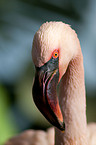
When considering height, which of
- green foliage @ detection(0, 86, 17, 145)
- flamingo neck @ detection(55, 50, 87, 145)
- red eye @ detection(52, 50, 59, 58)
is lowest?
green foliage @ detection(0, 86, 17, 145)

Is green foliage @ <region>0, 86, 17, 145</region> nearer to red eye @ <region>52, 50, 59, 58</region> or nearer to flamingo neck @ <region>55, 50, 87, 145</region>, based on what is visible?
flamingo neck @ <region>55, 50, 87, 145</region>

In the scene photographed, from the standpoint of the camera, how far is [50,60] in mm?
689

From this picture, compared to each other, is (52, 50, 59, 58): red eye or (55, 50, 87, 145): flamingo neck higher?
(52, 50, 59, 58): red eye

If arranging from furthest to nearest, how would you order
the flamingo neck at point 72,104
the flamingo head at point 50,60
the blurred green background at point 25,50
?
the blurred green background at point 25,50 < the flamingo neck at point 72,104 < the flamingo head at point 50,60

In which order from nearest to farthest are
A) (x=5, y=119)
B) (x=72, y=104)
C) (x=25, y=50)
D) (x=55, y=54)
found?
(x=55, y=54) → (x=72, y=104) → (x=5, y=119) → (x=25, y=50)

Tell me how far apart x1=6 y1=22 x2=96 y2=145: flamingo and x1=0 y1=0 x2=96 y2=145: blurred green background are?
3.26 ft

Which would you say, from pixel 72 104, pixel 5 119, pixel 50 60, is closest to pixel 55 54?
pixel 50 60

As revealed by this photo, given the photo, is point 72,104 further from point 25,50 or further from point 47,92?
point 25,50

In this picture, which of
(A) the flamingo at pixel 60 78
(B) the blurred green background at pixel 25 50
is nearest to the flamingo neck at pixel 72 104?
(A) the flamingo at pixel 60 78

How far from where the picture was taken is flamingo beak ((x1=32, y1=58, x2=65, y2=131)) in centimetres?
70

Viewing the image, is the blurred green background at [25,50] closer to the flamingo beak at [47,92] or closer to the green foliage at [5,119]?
the green foliage at [5,119]

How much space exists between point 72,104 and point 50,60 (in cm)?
24

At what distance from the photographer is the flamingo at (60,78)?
673 mm

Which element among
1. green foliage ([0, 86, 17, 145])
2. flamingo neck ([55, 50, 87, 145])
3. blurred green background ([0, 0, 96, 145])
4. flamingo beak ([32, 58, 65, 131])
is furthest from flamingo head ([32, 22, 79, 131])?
green foliage ([0, 86, 17, 145])
